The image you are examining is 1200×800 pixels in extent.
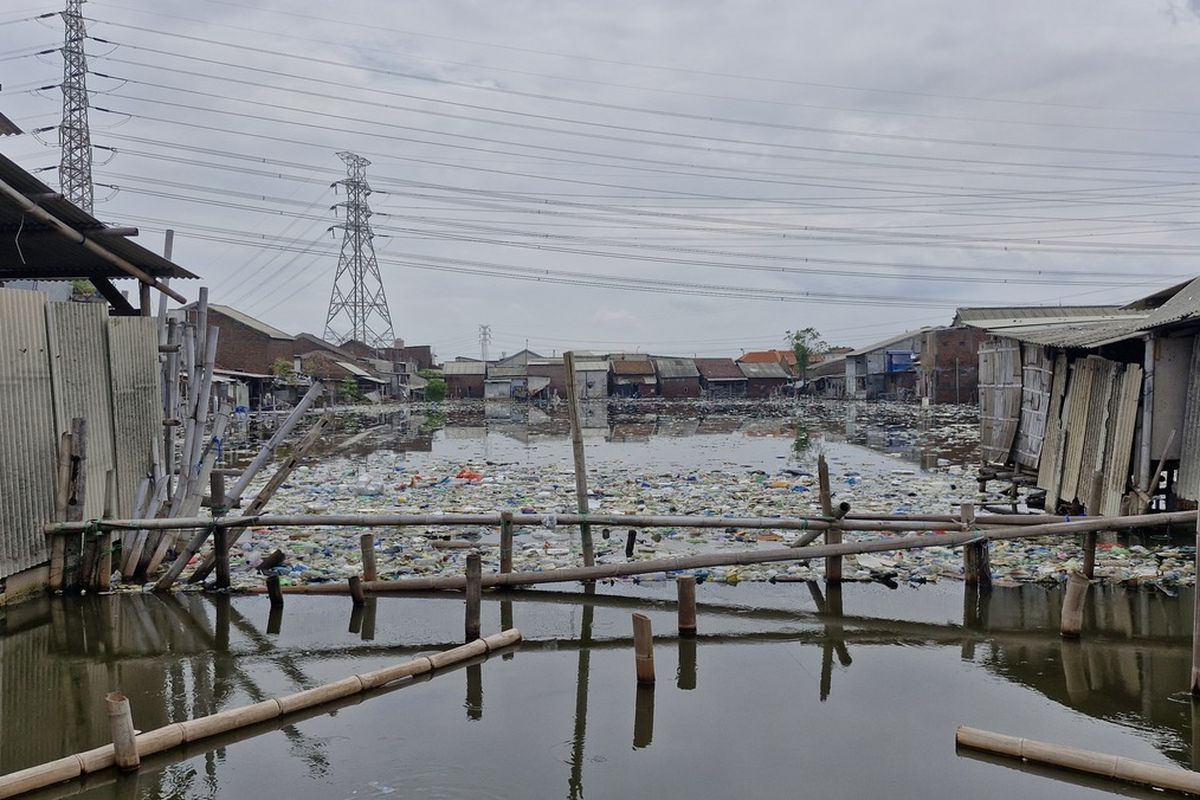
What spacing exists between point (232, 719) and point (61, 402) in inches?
199

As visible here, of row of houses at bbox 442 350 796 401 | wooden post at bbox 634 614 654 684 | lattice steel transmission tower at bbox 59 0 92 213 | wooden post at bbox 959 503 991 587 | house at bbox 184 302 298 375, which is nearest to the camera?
wooden post at bbox 634 614 654 684

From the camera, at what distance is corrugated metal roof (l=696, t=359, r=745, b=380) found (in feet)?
246

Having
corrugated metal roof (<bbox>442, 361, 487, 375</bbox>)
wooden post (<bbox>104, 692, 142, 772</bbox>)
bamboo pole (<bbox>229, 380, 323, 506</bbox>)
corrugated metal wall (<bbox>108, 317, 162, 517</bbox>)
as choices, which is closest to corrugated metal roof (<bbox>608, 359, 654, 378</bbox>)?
corrugated metal roof (<bbox>442, 361, 487, 375</bbox>)

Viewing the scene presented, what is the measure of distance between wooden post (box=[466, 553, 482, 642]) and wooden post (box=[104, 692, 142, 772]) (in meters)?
2.68

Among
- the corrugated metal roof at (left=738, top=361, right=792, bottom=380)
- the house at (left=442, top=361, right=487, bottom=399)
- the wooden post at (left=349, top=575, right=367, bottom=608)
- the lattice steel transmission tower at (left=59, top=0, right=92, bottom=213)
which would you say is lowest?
the wooden post at (left=349, top=575, right=367, bottom=608)

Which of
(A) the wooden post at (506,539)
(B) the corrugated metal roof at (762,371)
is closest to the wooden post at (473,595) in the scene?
(A) the wooden post at (506,539)

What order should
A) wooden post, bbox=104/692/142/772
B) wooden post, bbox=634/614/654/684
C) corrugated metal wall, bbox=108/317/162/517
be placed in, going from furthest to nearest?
1. corrugated metal wall, bbox=108/317/162/517
2. wooden post, bbox=634/614/654/684
3. wooden post, bbox=104/692/142/772

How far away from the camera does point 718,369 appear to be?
76062 millimetres

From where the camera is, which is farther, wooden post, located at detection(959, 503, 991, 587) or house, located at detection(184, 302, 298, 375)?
house, located at detection(184, 302, 298, 375)

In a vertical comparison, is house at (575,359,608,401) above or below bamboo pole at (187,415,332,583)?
above

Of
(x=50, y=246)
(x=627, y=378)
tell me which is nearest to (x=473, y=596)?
(x=50, y=246)

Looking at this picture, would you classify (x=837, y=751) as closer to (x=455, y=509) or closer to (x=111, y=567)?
(x=111, y=567)

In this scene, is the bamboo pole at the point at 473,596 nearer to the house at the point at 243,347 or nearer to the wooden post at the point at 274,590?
the wooden post at the point at 274,590

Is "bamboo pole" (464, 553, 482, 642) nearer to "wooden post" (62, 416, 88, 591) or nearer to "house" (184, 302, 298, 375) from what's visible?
"wooden post" (62, 416, 88, 591)
